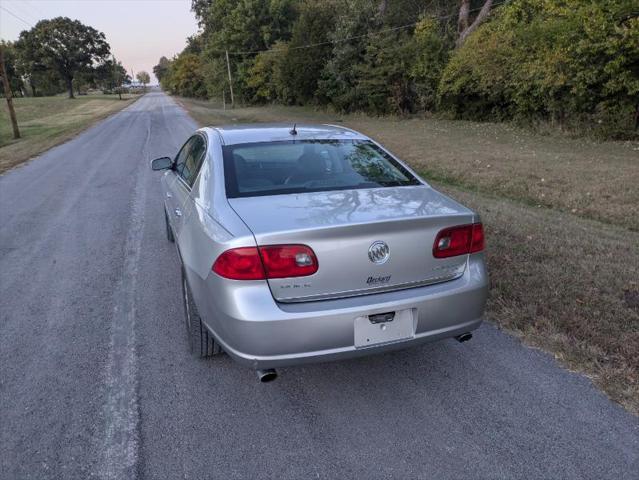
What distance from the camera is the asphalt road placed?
242 cm

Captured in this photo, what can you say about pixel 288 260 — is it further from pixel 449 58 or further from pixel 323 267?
pixel 449 58

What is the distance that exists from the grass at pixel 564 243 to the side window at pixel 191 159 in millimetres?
2593

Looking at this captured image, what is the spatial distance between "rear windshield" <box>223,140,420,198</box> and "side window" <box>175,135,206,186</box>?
445mm

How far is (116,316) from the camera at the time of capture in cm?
411

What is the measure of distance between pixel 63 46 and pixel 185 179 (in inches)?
4053

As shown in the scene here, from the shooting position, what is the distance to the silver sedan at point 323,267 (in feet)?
8.34

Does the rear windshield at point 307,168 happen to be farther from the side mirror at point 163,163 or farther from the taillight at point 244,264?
the side mirror at point 163,163

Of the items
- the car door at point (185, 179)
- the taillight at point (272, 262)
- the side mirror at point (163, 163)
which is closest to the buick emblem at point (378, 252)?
the taillight at point (272, 262)

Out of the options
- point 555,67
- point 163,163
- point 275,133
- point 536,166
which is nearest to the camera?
point 275,133

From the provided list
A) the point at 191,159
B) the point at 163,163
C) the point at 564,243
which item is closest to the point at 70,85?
the point at 163,163

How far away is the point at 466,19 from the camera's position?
27.1 metres

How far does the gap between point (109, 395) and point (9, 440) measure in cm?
55

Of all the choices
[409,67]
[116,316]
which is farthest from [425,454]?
[409,67]

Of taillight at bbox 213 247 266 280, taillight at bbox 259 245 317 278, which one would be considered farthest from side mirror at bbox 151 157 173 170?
taillight at bbox 259 245 317 278
